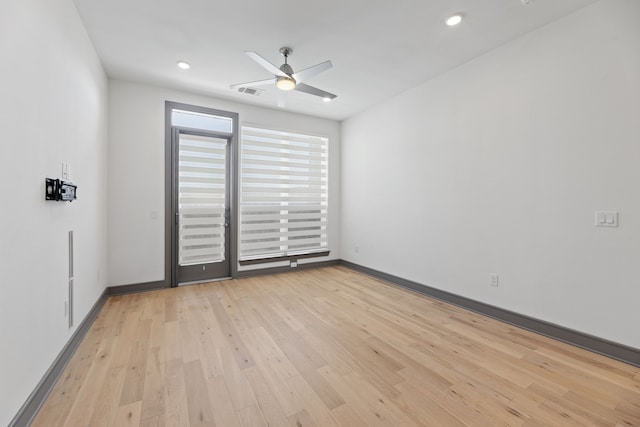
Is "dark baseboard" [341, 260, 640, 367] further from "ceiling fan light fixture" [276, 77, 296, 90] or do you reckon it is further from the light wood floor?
"ceiling fan light fixture" [276, 77, 296, 90]

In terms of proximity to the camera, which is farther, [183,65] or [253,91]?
[253,91]

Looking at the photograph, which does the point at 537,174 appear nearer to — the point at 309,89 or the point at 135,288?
the point at 309,89

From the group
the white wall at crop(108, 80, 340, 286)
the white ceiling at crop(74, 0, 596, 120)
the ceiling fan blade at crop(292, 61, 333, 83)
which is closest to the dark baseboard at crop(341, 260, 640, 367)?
the white ceiling at crop(74, 0, 596, 120)

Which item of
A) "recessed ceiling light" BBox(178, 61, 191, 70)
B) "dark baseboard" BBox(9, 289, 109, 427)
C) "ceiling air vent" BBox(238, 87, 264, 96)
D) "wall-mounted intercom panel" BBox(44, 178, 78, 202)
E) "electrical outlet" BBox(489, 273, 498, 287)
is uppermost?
"recessed ceiling light" BBox(178, 61, 191, 70)

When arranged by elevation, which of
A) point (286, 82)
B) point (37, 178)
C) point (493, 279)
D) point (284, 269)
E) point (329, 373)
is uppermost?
point (286, 82)

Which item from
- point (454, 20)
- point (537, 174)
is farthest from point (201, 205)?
point (537, 174)

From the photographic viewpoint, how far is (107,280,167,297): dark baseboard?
12.0ft

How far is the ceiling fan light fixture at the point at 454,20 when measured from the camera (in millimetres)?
2412

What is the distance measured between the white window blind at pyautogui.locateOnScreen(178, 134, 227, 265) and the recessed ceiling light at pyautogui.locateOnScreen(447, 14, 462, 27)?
349 cm

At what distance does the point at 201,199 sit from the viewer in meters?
4.27

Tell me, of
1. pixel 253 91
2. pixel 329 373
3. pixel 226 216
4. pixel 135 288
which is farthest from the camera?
pixel 226 216

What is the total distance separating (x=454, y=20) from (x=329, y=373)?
3.27m

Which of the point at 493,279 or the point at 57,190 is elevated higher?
the point at 57,190

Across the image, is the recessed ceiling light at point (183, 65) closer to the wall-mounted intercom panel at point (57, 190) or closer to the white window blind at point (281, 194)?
the white window blind at point (281, 194)
